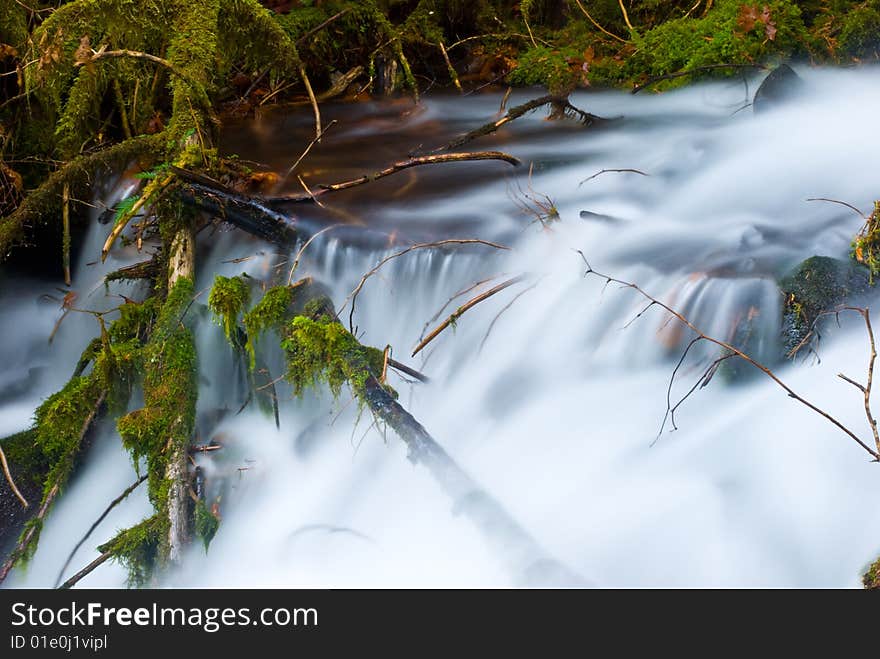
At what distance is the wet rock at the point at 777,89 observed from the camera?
15.8ft

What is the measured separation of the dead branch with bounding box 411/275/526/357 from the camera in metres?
3.24

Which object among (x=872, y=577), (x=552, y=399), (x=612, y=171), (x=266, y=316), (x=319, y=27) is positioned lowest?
(x=872, y=577)

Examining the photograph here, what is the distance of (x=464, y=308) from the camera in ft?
10.8

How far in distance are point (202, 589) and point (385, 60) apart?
409 centimetres

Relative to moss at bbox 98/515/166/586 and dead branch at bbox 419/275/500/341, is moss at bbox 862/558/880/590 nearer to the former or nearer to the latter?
dead branch at bbox 419/275/500/341

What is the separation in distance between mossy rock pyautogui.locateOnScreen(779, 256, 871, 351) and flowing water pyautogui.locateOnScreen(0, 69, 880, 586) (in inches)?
2.6

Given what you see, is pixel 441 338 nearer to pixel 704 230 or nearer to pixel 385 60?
pixel 704 230

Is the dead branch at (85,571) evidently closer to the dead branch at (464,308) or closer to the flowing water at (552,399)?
the flowing water at (552,399)

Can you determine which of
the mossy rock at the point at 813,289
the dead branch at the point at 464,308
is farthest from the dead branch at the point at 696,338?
the dead branch at the point at 464,308

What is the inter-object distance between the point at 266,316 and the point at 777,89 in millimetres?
3297

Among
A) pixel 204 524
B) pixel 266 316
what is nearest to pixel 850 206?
pixel 266 316

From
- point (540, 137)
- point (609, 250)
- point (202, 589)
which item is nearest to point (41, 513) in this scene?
point (202, 589)

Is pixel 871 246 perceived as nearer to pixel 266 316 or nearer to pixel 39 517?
pixel 266 316
